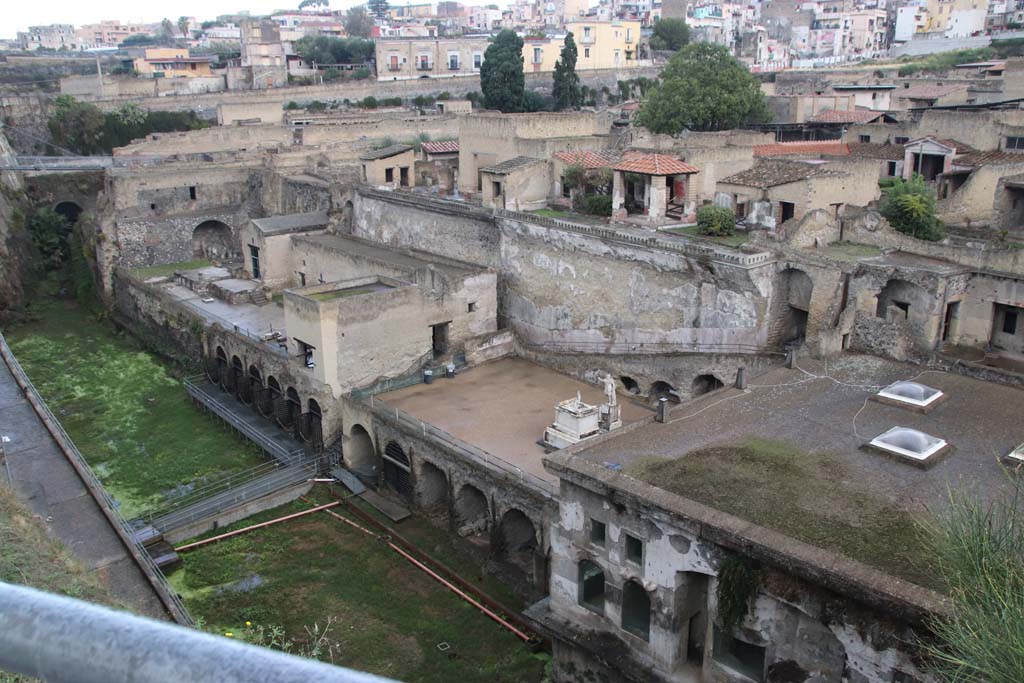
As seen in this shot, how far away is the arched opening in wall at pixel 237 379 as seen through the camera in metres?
28.6

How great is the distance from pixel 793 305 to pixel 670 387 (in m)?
3.85

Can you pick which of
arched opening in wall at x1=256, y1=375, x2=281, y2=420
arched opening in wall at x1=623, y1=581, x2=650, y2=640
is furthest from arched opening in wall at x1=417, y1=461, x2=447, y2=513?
arched opening in wall at x1=623, y1=581, x2=650, y2=640

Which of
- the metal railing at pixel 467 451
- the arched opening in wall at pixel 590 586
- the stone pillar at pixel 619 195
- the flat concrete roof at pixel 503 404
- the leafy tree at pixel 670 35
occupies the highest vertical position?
the leafy tree at pixel 670 35

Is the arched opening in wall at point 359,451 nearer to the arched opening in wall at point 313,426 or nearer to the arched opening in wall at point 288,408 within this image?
the arched opening in wall at point 313,426

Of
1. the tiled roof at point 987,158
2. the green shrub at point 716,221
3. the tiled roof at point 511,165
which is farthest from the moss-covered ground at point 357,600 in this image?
the tiled roof at point 987,158

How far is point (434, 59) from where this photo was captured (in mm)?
75188

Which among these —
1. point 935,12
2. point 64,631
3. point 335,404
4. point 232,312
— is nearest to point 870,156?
point 335,404

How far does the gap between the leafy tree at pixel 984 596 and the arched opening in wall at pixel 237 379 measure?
77.8ft

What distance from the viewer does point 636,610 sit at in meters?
14.7

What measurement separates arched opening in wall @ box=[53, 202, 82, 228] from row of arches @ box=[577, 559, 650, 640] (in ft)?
130

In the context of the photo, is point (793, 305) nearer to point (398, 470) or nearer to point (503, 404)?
point (503, 404)

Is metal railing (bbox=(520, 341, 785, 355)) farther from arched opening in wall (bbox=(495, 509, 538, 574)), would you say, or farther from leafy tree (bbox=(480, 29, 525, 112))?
leafy tree (bbox=(480, 29, 525, 112))

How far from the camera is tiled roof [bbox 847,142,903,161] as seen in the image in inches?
1320

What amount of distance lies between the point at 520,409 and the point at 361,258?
→ 9.65m
